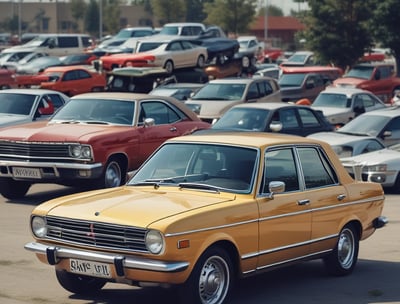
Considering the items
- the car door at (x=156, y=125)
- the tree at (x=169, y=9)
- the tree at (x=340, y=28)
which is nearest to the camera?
the car door at (x=156, y=125)

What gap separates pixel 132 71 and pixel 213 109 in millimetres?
8384

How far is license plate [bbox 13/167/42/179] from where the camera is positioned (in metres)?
14.9

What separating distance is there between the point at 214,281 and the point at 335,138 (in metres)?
12.4

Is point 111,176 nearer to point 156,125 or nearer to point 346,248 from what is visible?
point 156,125

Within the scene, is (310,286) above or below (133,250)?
below

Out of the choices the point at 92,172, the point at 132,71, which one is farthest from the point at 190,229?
the point at 132,71

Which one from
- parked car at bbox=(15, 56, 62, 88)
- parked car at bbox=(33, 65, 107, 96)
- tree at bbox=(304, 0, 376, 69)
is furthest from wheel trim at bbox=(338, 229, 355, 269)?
tree at bbox=(304, 0, 376, 69)

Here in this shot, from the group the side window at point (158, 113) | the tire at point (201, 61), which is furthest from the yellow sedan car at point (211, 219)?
the tire at point (201, 61)

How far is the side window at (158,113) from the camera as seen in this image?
1653 centimetres

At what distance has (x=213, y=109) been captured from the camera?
26.6 meters

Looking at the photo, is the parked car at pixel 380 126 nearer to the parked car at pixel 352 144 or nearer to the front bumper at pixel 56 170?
the parked car at pixel 352 144

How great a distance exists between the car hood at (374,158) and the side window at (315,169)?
801 cm

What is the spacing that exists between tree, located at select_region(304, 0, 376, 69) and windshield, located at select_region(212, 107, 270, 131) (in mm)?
24726

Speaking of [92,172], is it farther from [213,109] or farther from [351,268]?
[213,109]
